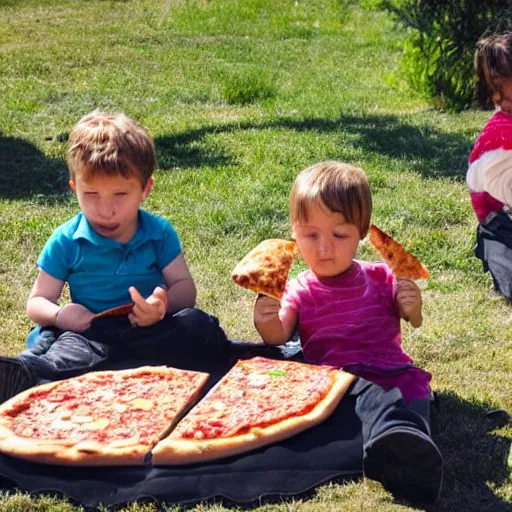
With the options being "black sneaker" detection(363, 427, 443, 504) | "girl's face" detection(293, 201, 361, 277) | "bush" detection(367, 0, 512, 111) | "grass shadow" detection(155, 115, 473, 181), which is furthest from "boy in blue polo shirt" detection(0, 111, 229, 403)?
"bush" detection(367, 0, 512, 111)

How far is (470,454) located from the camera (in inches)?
147

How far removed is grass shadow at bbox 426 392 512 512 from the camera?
3.40 m

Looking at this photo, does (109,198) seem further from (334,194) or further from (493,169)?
(493,169)

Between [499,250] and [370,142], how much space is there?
12.2ft

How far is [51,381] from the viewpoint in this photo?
4.10 metres

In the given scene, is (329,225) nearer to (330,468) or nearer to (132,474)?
(330,468)

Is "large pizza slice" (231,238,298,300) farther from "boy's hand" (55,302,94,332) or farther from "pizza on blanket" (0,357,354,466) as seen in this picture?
"boy's hand" (55,302,94,332)

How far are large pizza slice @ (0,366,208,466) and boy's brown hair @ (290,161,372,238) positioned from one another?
0.76 meters

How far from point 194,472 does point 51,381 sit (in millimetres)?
891

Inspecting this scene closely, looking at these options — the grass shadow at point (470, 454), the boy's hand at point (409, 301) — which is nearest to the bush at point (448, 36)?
the boy's hand at point (409, 301)

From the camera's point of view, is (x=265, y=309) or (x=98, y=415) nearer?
(x=98, y=415)

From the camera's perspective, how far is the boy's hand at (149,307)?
13.6 feet

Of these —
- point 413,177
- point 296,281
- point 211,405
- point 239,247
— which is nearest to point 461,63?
point 413,177

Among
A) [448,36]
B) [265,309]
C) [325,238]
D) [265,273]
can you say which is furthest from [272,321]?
[448,36]
